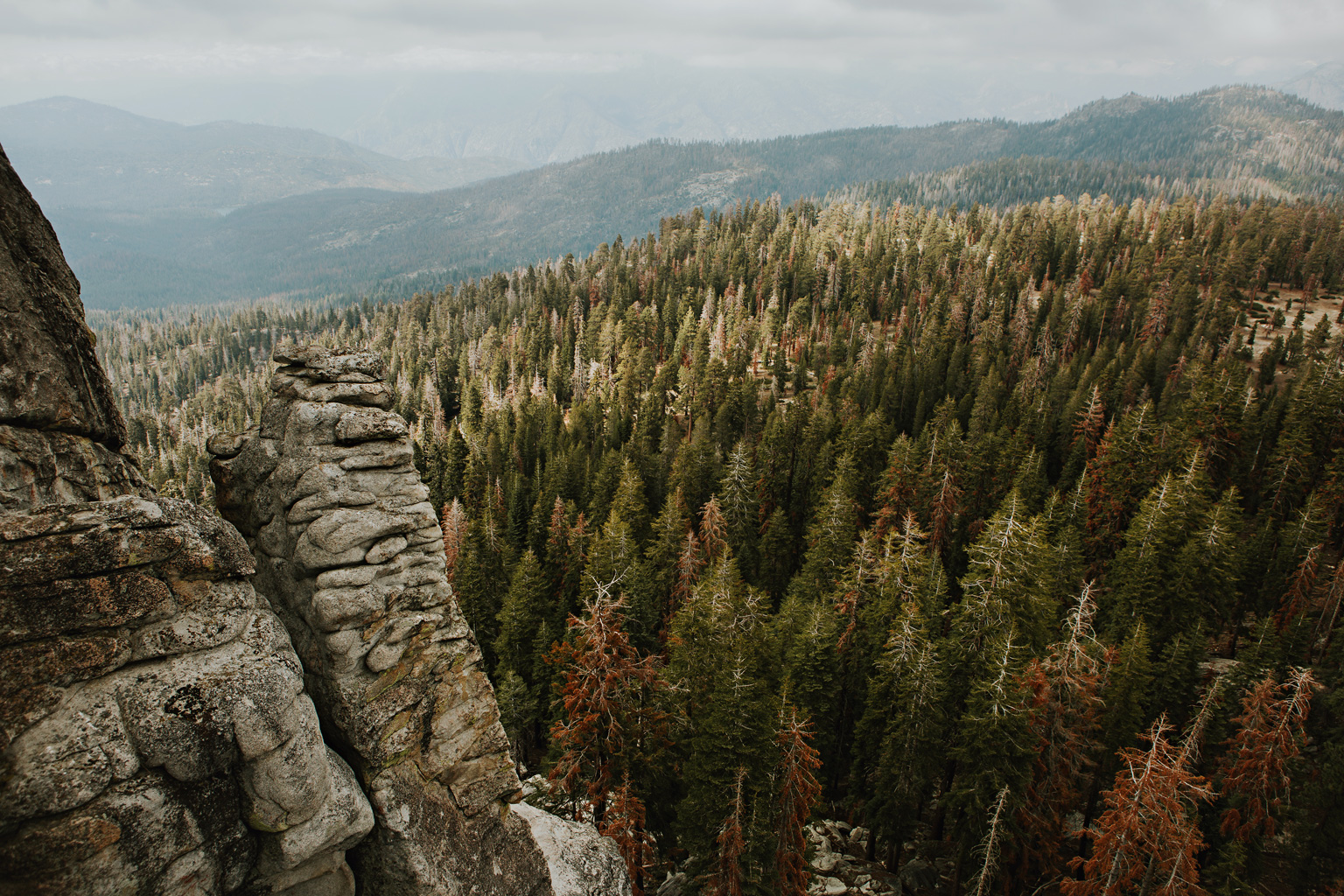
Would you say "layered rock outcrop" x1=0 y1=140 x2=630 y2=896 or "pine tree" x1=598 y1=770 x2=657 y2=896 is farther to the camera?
Result: "pine tree" x1=598 y1=770 x2=657 y2=896

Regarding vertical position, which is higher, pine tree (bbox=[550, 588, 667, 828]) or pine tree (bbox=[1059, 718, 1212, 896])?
pine tree (bbox=[550, 588, 667, 828])

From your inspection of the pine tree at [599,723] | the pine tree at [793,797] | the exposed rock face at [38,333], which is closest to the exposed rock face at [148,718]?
the exposed rock face at [38,333]

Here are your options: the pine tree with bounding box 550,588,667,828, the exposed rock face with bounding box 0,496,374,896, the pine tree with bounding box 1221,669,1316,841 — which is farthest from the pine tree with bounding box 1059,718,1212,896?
the exposed rock face with bounding box 0,496,374,896

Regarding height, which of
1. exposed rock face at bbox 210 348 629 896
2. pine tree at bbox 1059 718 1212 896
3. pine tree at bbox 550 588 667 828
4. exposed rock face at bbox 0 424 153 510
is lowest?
pine tree at bbox 1059 718 1212 896

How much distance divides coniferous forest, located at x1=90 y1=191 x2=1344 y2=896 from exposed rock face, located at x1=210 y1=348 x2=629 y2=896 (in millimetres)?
8393

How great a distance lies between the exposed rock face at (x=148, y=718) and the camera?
6.80 metres

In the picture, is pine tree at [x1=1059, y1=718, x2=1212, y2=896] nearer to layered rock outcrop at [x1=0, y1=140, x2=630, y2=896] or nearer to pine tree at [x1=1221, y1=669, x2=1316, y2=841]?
pine tree at [x1=1221, y1=669, x2=1316, y2=841]

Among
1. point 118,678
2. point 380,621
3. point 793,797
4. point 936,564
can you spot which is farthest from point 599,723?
point 936,564

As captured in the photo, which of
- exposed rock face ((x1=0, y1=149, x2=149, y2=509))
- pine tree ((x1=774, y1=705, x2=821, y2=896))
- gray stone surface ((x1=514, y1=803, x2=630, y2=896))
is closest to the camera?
exposed rock face ((x1=0, y1=149, x2=149, y2=509))

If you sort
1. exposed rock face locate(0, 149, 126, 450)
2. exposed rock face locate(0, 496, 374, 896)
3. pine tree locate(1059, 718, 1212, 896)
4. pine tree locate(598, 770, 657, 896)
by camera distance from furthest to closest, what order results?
1. pine tree locate(1059, 718, 1212, 896)
2. pine tree locate(598, 770, 657, 896)
3. exposed rock face locate(0, 149, 126, 450)
4. exposed rock face locate(0, 496, 374, 896)

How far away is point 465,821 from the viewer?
36.6ft

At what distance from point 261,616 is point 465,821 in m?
5.00

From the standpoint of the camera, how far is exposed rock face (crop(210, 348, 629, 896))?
34.0ft

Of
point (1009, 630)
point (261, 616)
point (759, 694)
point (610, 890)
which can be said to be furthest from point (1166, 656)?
point (261, 616)
